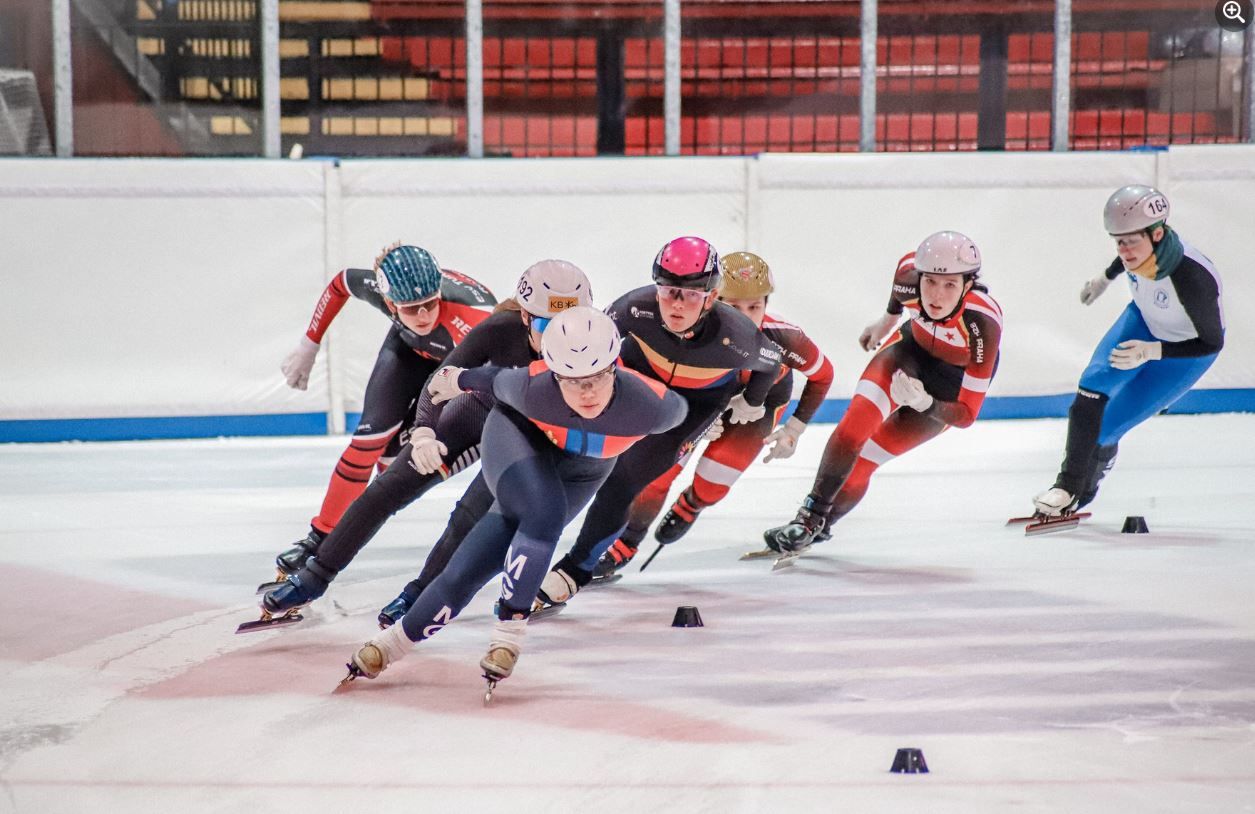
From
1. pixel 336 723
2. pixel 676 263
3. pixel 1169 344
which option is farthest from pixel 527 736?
pixel 1169 344

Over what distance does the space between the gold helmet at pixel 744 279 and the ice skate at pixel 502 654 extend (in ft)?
6.31

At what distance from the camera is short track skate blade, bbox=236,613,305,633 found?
408 centimetres

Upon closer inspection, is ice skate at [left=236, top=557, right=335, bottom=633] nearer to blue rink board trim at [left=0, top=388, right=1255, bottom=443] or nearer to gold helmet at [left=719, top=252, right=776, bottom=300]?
gold helmet at [left=719, top=252, right=776, bottom=300]

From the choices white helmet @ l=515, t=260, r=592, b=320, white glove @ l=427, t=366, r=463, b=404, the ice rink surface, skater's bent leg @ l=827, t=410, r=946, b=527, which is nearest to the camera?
the ice rink surface

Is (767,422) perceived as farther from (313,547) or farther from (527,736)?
(527,736)

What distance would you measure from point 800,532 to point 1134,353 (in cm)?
151

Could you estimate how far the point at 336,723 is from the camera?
3.20 metres

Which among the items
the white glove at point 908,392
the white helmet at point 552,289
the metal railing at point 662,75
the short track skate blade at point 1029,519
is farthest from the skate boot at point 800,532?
the metal railing at point 662,75

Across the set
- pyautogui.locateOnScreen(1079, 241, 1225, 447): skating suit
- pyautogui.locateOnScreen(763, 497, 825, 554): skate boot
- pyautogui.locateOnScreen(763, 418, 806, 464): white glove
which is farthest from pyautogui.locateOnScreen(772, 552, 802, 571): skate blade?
pyautogui.locateOnScreen(1079, 241, 1225, 447): skating suit

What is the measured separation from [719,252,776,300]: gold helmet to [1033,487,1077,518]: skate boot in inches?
60.8

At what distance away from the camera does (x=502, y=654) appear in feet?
11.0

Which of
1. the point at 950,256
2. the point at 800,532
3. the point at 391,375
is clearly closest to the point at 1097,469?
the point at 950,256

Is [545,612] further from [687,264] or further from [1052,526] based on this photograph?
[1052,526]

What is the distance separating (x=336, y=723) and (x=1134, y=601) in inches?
101
